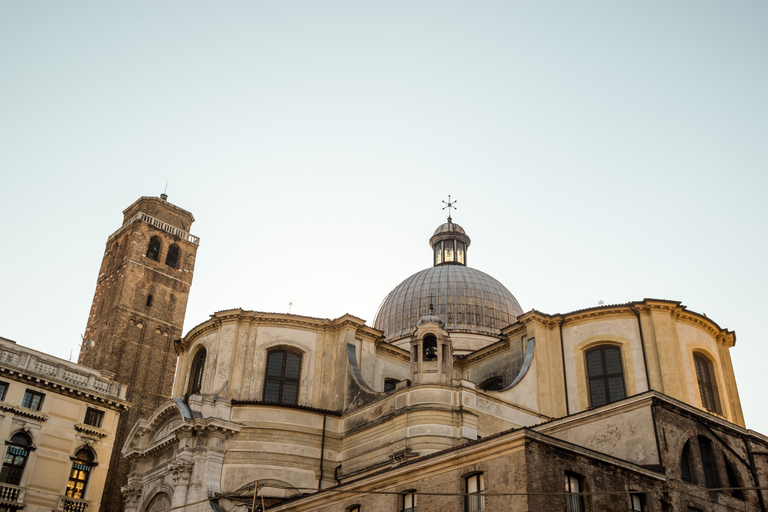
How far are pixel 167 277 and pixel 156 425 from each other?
1166 inches

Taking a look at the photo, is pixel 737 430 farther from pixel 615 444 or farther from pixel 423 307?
pixel 423 307

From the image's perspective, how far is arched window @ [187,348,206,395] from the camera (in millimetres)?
33094

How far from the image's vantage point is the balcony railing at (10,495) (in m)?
30.5

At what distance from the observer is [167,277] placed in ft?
196

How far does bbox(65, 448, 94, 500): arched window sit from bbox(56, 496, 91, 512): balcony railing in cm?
34

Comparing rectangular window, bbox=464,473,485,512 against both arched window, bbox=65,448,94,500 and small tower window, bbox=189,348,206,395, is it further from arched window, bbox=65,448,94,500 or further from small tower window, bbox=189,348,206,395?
arched window, bbox=65,448,94,500

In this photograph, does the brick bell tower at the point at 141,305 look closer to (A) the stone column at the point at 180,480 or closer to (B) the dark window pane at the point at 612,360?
(A) the stone column at the point at 180,480

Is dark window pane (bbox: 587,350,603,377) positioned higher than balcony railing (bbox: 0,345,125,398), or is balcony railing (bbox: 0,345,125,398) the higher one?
balcony railing (bbox: 0,345,125,398)

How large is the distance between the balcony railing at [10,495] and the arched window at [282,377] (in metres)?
11.1

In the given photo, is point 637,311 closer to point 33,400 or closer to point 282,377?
point 282,377

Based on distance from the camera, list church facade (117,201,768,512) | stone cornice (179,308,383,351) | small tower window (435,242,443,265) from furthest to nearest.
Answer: small tower window (435,242,443,265), stone cornice (179,308,383,351), church facade (117,201,768,512)

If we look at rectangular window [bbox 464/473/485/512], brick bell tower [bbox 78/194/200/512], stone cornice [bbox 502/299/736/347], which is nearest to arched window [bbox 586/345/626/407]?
stone cornice [bbox 502/299/736/347]

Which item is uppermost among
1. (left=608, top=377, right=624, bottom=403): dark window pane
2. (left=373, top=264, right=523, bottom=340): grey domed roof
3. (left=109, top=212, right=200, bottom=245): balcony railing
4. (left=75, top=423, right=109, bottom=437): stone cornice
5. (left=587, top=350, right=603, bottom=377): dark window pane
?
(left=109, top=212, right=200, bottom=245): balcony railing

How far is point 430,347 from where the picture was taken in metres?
28.3
